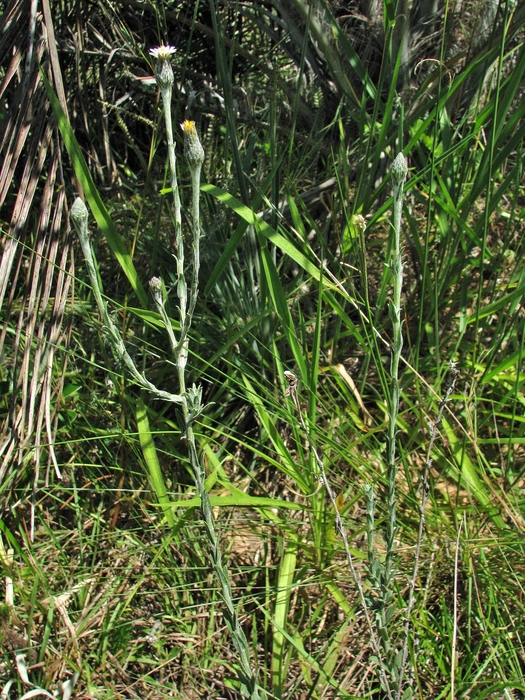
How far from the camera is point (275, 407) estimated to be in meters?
1.23

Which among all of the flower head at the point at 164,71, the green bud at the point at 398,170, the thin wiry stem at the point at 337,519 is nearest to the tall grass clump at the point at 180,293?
the flower head at the point at 164,71

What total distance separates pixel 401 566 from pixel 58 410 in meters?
0.82

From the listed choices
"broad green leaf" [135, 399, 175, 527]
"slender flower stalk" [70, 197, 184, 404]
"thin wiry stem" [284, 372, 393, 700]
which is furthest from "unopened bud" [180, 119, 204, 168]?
"broad green leaf" [135, 399, 175, 527]

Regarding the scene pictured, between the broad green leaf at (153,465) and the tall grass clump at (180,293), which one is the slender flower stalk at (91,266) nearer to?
the tall grass clump at (180,293)

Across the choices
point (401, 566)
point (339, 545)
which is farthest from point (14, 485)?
point (401, 566)

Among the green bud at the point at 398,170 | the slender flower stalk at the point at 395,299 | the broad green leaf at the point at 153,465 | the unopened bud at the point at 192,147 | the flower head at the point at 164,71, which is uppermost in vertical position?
the flower head at the point at 164,71

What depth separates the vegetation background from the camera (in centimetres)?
112

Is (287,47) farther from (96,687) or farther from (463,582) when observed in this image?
(96,687)

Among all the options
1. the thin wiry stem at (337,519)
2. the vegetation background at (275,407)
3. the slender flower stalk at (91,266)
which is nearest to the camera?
the slender flower stalk at (91,266)

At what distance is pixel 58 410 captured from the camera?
141cm

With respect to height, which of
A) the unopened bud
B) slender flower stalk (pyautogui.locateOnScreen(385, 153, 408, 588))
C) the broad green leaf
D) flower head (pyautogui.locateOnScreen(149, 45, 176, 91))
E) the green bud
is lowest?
the broad green leaf

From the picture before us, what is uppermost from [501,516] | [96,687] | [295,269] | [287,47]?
[287,47]

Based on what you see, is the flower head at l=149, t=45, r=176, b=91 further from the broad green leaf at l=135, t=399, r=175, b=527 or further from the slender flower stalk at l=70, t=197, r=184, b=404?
the broad green leaf at l=135, t=399, r=175, b=527

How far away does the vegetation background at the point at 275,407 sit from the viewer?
112 centimetres
